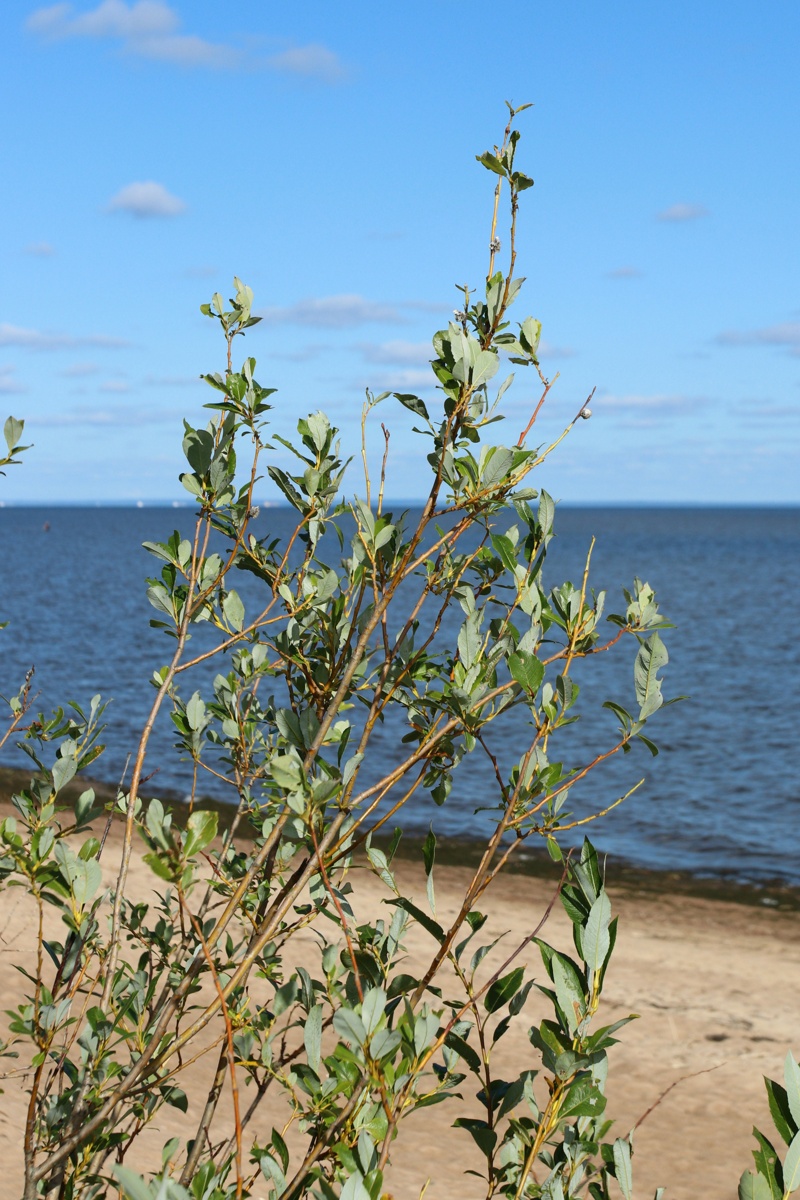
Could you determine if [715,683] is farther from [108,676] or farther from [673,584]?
[673,584]

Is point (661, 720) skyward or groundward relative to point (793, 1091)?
groundward

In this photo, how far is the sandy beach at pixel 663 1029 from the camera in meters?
6.10

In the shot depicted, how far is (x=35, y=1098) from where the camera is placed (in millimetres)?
2354

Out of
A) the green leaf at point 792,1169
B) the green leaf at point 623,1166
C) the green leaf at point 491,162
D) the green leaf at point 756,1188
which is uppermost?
the green leaf at point 491,162

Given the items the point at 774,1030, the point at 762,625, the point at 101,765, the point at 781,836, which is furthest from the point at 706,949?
the point at 762,625

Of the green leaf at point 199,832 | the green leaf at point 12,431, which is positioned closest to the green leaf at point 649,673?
the green leaf at point 199,832

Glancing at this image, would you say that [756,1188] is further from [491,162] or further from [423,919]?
[491,162]

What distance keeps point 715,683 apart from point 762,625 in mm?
17607

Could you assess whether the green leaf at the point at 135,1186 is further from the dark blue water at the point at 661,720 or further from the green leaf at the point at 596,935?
the dark blue water at the point at 661,720

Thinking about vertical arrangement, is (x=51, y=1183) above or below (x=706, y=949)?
above

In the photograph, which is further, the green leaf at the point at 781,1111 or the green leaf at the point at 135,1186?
the green leaf at the point at 781,1111

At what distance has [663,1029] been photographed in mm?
8453

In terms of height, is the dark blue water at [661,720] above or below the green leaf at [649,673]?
below

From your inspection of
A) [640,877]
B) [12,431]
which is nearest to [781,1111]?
[12,431]
